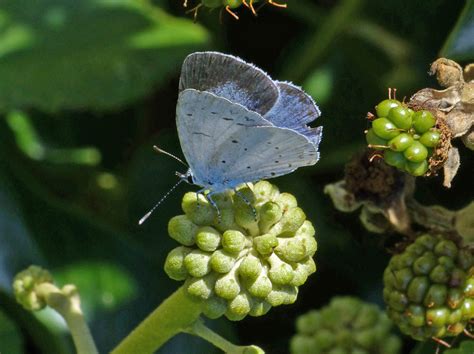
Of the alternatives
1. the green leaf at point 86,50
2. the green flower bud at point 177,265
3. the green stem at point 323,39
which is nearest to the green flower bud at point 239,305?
the green flower bud at point 177,265

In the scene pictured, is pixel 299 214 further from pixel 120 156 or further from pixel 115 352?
pixel 120 156

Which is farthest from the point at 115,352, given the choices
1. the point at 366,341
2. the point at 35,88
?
the point at 35,88

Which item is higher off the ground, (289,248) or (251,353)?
(289,248)

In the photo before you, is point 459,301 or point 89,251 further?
point 89,251

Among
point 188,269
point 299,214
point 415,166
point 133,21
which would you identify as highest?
point 415,166

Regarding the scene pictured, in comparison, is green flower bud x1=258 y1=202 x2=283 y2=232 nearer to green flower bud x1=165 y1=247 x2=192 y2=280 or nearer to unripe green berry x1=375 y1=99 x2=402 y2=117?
green flower bud x1=165 y1=247 x2=192 y2=280

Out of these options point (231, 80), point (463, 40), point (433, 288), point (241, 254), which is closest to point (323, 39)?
point (463, 40)

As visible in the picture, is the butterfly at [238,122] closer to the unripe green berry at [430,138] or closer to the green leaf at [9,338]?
the unripe green berry at [430,138]

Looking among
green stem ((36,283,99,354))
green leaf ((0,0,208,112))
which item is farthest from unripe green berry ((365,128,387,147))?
green leaf ((0,0,208,112))
